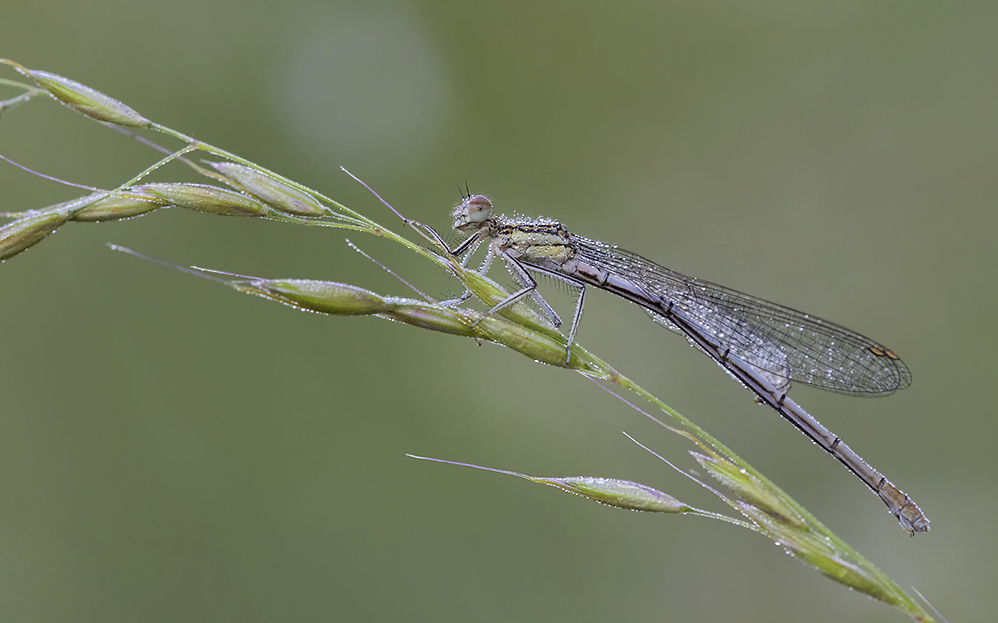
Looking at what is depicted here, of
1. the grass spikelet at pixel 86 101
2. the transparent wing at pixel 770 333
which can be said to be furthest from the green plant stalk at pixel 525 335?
the transparent wing at pixel 770 333

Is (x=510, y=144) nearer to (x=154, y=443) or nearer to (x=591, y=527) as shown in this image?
(x=591, y=527)

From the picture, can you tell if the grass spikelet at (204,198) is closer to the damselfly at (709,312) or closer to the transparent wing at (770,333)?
the damselfly at (709,312)

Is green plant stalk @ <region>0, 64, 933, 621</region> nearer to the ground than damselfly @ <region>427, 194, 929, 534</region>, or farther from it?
nearer to the ground

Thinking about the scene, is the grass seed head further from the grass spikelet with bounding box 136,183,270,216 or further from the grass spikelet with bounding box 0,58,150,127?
the grass spikelet with bounding box 0,58,150,127

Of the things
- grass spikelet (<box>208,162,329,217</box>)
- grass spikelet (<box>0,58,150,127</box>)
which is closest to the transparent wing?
grass spikelet (<box>208,162,329,217</box>)

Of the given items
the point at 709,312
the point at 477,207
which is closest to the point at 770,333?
the point at 709,312

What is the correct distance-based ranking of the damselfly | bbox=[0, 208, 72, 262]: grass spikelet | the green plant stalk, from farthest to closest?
the damselfly → bbox=[0, 208, 72, 262]: grass spikelet → the green plant stalk

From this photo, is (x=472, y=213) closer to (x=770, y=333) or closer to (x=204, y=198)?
(x=204, y=198)
